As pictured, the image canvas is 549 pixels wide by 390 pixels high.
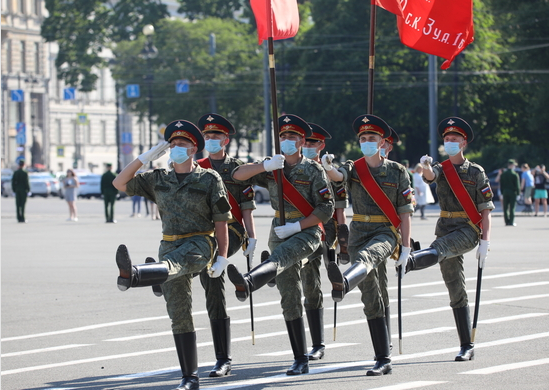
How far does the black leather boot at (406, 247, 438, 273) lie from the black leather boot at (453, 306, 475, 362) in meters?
0.57

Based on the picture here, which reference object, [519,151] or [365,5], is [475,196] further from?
[365,5]

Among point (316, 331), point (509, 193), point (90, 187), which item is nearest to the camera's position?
point (316, 331)

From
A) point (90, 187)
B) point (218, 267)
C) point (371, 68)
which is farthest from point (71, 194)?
point (218, 267)

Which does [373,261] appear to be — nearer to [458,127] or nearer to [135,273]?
[458,127]

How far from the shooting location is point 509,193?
28.0 meters

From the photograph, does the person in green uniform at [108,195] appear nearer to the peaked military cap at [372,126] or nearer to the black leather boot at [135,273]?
the peaked military cap at [372,126]

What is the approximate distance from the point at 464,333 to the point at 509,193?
19914 millimetres

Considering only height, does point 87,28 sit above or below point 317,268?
above

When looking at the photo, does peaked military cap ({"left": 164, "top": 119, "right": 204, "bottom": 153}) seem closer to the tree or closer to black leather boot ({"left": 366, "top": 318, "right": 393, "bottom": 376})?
black leather boot ({"left": 366, "top": 318, "right": 393, "bottom": 376})

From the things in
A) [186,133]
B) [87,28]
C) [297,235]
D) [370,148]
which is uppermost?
[87,28]

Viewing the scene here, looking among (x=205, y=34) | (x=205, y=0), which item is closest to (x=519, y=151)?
(x=205, y=34)

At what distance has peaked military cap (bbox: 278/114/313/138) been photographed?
8461mm

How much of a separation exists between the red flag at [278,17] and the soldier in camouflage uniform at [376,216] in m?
1.58

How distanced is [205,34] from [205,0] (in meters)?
6.52
